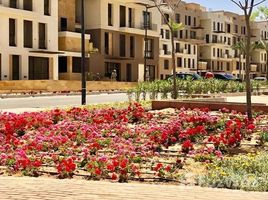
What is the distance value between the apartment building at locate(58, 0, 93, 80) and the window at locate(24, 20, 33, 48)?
10.8ft

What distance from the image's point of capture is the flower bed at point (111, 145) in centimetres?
756

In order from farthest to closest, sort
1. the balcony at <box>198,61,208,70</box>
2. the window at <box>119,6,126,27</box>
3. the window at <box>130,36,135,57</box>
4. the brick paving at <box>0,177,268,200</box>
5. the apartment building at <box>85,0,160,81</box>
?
1. the balcony at <box>198,61,208,70</box>
2. the window at <box>130,36,135,57</box>
3. the window at <box>119,6,126,27</box>
4. the apartment building at <box>85,0,160,81</box>
5. the brick paving at <box>0,177,268,200</box>

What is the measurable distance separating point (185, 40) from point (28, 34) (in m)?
43.2

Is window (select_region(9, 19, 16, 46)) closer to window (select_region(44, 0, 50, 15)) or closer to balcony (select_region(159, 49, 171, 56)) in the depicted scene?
window (select_region(44, 0, 50, 15))

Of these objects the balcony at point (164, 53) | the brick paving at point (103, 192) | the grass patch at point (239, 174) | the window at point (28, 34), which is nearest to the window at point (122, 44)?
the window at point (28, 34)

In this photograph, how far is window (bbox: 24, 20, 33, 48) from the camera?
153 ft

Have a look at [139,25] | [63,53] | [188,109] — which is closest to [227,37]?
[139,25]

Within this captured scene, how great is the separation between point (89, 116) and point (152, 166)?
668 cm

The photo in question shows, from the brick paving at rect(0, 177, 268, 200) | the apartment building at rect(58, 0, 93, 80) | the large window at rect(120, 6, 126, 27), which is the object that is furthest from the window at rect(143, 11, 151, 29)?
the brick paving at rect(0, 177, 268, 200)

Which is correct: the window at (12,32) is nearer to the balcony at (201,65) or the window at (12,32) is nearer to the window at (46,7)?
the window at (46,7)

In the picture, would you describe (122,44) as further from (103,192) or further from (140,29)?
(103,192)

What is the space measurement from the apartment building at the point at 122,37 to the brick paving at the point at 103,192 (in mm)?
48067

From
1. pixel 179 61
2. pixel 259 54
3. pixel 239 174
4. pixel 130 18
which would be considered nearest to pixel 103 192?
pixel 239 174

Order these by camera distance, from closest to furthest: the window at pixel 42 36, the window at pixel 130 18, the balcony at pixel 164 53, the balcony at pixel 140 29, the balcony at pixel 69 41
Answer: the window at pixel 42 36 < the balcony at pixel 69 41 < the balcony at pixel 140 29 < the window at pixel 130 18 < the balcony at pixel 164 53
